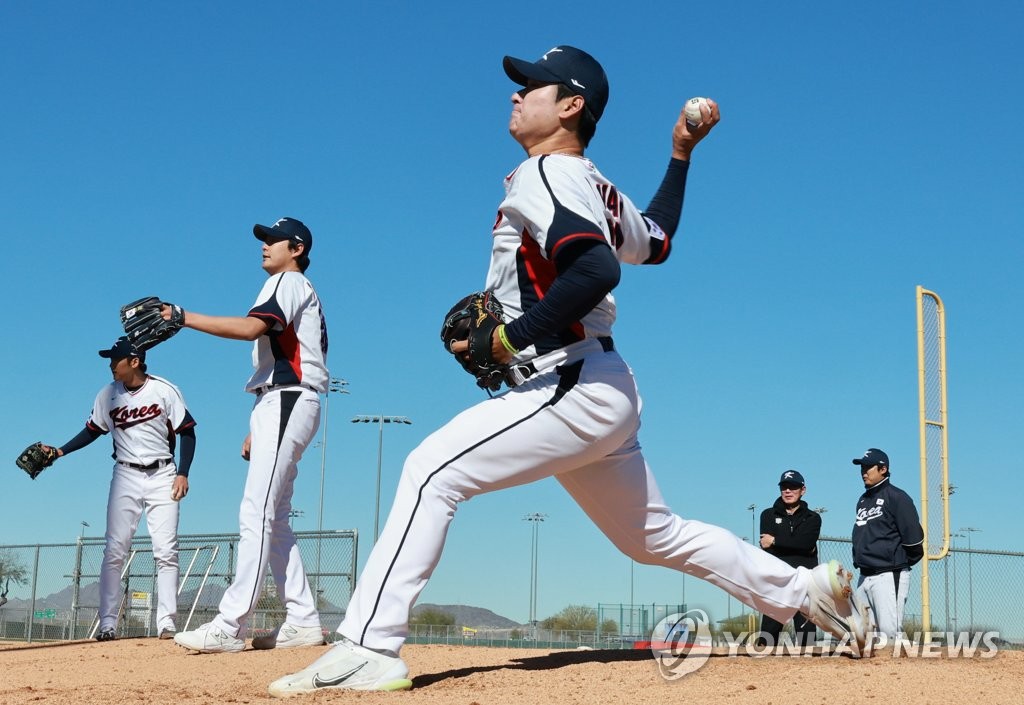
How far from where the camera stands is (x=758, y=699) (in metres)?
3.96

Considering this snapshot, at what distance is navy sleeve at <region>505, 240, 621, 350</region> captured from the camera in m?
3.89

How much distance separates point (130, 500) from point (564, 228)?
6.38m

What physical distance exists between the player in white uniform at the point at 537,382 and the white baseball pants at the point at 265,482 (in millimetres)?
2369

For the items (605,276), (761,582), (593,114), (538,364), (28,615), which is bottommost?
(28,615)

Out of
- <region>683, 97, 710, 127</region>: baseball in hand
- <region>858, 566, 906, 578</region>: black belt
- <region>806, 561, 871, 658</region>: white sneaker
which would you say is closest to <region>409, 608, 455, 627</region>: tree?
<region>858, 566, 906, 578</region>: black belt

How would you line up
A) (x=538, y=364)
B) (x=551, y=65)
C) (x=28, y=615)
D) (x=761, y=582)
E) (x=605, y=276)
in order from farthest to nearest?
(x=28, y=615)
(x=761, y=582)
(x=551, y=65)
(x=538, y=364)
(x=605, y=276)

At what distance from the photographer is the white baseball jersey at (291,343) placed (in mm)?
6496

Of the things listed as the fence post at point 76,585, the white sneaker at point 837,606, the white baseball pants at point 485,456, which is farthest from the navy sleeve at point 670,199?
the fence post at point 76,585

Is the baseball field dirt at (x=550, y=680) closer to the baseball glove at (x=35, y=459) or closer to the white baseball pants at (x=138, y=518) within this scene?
the white baseball pants at (x=138, y=518)

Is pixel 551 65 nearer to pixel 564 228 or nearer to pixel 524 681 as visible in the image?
pixel 564 228

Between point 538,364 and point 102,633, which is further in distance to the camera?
point 102,633

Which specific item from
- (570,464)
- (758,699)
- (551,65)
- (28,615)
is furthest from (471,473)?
(28,615)

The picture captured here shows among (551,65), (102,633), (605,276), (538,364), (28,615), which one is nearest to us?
(605,276)

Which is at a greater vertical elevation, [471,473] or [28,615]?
[471,473]
